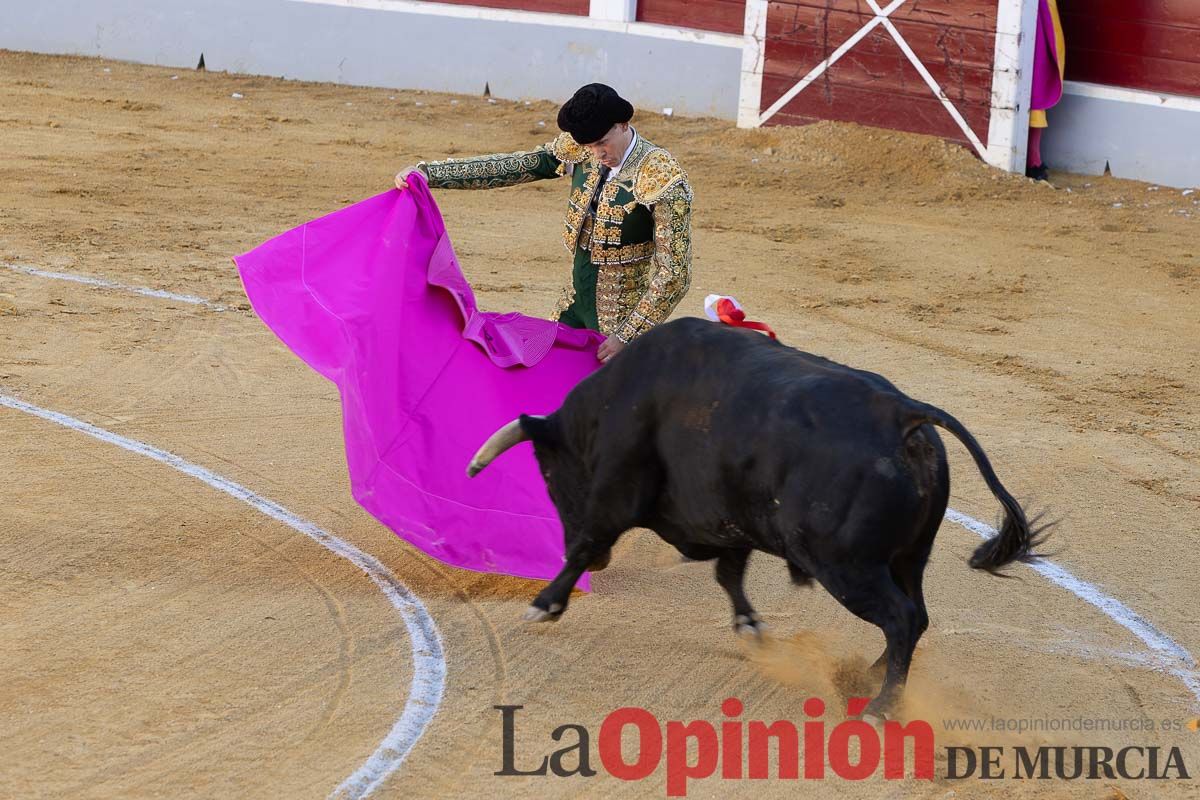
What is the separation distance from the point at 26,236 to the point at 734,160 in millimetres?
4535

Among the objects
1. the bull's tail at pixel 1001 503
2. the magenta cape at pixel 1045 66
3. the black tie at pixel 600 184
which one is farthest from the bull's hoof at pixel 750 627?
the magenta cape at pixel 1045 66

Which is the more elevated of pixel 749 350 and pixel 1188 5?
pixel 1188 5

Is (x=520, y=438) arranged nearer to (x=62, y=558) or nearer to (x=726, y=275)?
(x=62, y=558)

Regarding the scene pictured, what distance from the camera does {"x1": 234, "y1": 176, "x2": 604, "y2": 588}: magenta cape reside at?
3.87m

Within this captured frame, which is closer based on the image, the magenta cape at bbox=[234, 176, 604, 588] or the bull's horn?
the bull's horn

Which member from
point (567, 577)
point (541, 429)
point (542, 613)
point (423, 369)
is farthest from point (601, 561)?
point (423, 369)

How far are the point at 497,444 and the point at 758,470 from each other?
0.75 metres

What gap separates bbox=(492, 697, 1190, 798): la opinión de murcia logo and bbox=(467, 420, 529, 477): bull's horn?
23.0 inches

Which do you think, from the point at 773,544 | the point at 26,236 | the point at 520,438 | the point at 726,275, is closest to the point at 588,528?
the point at 520,438

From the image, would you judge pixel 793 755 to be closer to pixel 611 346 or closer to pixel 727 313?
pixel 727 313

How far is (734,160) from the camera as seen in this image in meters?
9.84

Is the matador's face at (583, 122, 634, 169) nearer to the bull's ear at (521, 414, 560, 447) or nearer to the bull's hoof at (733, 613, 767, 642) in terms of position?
the bull's ear at (521, 414, 560, 447)

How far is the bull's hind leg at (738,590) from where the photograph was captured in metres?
3.58

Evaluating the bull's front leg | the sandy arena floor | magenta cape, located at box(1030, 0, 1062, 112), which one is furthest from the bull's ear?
magenta cape, located at box(1030, 0, 1062, 112)
